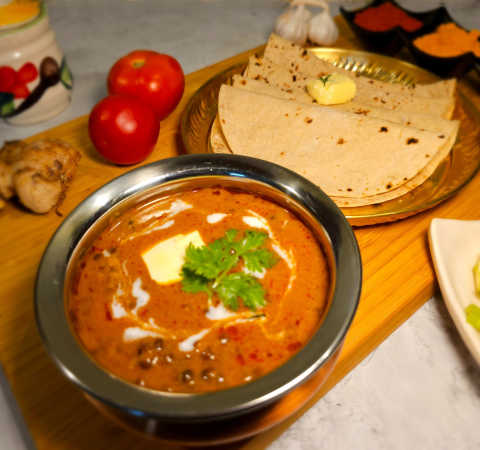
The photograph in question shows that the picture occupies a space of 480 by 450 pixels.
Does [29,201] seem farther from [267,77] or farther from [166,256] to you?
[267,77]

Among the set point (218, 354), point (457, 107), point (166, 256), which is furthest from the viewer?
point (457, 107)

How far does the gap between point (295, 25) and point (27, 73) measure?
167cm

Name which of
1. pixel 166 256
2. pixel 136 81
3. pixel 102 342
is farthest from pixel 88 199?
pixel 136 81

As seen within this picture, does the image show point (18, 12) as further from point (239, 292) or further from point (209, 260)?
point (239, 292)

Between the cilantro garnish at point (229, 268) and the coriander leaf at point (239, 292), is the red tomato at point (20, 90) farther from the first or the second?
the coriander leaf at point (239, 292)

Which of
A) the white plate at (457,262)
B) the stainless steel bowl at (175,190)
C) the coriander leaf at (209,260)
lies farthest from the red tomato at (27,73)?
the white plate at (457,262)

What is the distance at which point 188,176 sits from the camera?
1.51 meters

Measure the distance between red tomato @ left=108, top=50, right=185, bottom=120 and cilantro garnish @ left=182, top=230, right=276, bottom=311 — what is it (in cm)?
116

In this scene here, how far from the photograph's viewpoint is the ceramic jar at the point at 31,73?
6.99 ft

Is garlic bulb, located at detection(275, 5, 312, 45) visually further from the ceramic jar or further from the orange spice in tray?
the ceramic jar

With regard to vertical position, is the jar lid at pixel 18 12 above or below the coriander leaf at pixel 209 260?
above

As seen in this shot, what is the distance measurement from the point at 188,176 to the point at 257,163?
0.75ft

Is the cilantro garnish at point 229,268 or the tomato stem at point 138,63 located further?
the tomato stem at point 138,63

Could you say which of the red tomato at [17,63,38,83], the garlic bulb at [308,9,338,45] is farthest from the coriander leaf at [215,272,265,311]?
the garlic bulb at [308,9,338,45]
